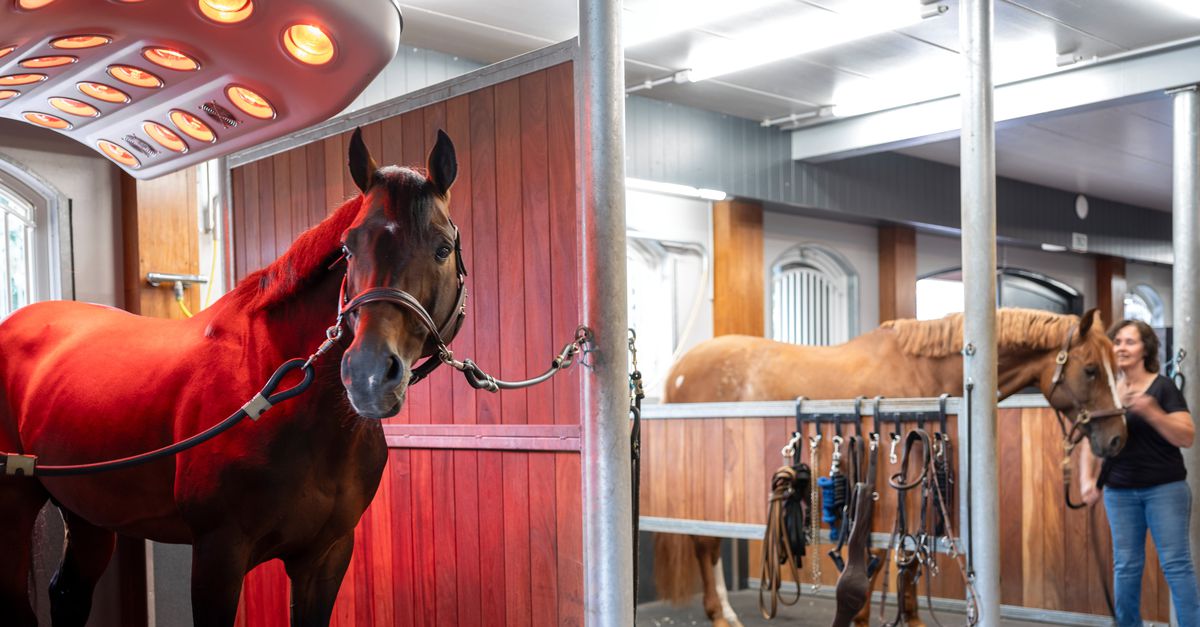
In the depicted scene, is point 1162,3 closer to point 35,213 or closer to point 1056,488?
point 1056,488

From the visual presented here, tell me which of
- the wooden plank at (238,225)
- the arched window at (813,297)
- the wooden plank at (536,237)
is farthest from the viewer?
the arched window at (813,297)

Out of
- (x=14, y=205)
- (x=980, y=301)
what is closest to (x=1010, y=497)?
(x=980, y=301)

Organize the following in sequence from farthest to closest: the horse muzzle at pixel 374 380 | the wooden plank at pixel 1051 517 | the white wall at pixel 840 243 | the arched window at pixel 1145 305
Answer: the arched window at pixel 1145 305, the white wall at pixel 840 243, the wooden plank at pixel 1051 517, the horse muzzle at pixel 374 380

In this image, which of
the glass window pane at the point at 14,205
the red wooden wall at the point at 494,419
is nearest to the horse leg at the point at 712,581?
the red wooden wall at the point at 494,419

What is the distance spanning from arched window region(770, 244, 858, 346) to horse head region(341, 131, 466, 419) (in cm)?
750

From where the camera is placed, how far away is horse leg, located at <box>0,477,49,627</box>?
2.98 meters

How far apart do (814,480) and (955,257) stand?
7.91 m

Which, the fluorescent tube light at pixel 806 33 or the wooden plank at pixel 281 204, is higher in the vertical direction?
the fluorescent tube light at pixel 806 33

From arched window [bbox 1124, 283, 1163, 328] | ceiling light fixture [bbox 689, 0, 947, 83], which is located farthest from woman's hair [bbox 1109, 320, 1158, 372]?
arched window [bbox 1124, 283, 1163, 328]

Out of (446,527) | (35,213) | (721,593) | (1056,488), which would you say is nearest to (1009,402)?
(1056,488)

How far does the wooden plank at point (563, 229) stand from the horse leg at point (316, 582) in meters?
0.64

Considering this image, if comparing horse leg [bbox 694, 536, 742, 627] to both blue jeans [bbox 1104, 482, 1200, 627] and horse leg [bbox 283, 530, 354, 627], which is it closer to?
blue jeans [bbox 1104, 482, 1200, 627]

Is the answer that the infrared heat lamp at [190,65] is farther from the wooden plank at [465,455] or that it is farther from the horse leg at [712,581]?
the horse leg at [712,581]

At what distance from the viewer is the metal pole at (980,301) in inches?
149
